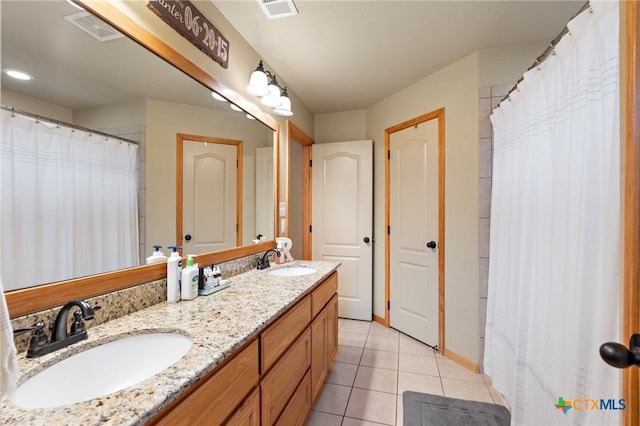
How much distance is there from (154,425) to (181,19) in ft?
5.36

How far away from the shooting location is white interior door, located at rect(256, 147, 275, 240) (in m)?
2.10

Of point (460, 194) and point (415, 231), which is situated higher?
point (460, 194)

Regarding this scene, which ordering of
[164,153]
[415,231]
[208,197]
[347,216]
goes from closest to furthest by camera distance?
[164,153] < [208,197] < [415,231] < [347,216]

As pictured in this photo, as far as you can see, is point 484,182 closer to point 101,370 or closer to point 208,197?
point 208,197

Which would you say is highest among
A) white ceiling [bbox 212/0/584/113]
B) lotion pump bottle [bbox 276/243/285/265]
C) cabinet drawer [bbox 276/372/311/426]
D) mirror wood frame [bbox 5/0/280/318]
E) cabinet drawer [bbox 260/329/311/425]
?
white ceiling [bbox 212/0/584/113]

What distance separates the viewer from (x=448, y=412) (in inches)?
66.6

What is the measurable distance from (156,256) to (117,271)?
0.66 ft

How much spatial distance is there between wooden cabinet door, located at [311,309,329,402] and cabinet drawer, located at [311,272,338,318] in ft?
0.17

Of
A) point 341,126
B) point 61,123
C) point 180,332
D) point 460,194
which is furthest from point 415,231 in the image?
point 61,123

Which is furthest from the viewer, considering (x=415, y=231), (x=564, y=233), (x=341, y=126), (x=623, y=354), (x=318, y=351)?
(x=341, y=126)

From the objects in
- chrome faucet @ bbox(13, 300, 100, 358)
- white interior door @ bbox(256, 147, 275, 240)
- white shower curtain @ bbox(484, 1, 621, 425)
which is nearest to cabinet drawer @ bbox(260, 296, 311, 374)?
chrome faucet @ bbox(13, 300, 100, 358)

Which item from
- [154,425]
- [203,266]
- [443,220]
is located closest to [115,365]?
[154,425]

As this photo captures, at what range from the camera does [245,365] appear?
929 mm

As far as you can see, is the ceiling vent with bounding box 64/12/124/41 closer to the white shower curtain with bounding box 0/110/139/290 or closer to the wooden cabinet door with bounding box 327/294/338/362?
the white shower curtain with bounding box 0/110/139/290
